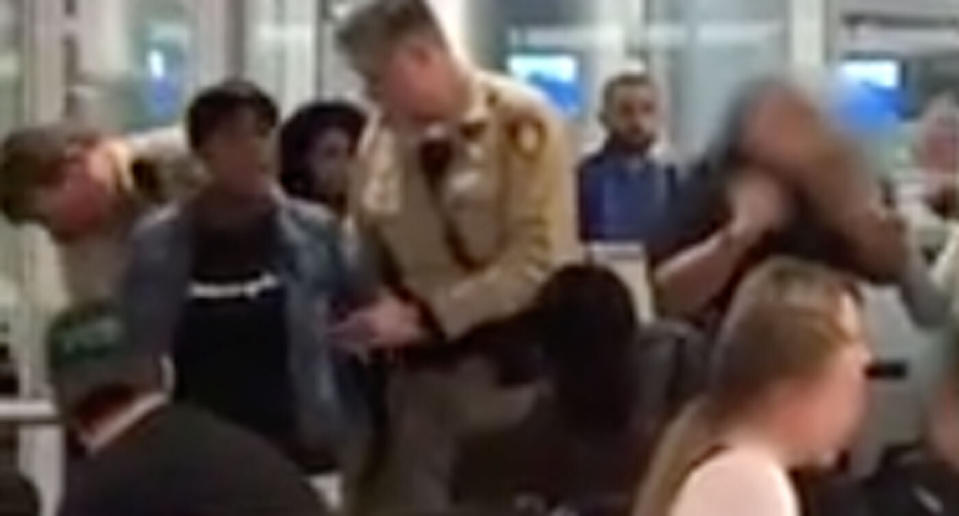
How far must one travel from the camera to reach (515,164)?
192 inches

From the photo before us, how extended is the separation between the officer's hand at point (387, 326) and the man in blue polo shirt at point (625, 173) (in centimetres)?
138

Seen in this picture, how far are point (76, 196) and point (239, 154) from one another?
56cm

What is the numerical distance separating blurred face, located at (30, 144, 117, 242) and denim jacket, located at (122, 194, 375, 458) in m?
0.30

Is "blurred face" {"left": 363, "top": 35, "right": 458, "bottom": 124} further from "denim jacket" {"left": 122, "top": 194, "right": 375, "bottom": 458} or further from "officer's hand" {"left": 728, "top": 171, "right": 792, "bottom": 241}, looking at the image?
"officer's hand" {"left": 728, "top": 171, "right": 792, "bottom": 241}

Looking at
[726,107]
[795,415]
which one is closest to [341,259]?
[726,107]

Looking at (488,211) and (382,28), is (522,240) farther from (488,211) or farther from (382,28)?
(382,28)

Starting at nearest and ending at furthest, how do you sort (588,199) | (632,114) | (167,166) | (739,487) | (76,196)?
(739,487) → (76,196) → (167,166) → (588,199) → (632,114)

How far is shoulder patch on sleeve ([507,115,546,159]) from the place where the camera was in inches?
192

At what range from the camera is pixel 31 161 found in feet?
15.8

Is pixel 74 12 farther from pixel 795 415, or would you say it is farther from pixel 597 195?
pixel 795 415

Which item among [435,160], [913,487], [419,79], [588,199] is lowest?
[913,487]

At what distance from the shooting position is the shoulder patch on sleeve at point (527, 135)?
4875 millimetres

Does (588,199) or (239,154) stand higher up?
(239,154)

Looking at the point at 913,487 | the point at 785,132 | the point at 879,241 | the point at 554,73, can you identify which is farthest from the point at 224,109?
the point at 554,73
